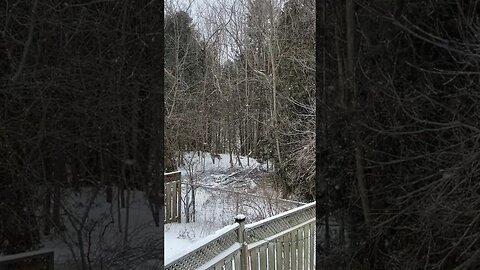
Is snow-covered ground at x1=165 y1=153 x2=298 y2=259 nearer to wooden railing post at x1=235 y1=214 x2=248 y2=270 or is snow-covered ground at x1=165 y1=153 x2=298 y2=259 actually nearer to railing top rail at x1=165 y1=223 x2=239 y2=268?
wooden railing post at x1=235 y1=214 x2=248 y2=270

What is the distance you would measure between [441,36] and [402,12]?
78 mm

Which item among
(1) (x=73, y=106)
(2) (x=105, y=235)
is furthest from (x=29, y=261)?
(1) (x=73, y=106)

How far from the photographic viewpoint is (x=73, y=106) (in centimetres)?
82

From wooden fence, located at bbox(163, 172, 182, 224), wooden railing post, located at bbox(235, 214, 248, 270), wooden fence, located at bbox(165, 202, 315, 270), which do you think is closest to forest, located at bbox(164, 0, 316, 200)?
wooden fence, located at bbox(163, 172, 182, 224)

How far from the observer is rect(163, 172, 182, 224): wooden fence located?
4344 mm

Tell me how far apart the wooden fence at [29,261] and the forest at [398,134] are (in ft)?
1.65

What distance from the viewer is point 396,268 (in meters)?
0.75

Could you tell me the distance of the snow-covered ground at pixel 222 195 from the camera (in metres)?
4.78

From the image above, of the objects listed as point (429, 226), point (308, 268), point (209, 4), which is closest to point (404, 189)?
point (429, 226)

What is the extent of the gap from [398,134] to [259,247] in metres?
2.06

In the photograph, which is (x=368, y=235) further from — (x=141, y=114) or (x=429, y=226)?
(x=141, y=114)

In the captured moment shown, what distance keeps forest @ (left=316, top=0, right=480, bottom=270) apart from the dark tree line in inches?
14.3

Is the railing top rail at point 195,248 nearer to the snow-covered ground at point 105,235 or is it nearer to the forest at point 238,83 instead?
the snow-covered ground at point 105,235

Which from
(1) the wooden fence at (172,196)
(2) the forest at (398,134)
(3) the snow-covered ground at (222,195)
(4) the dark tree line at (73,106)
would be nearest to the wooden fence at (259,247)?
(4) the dark tree line at (73,106)
